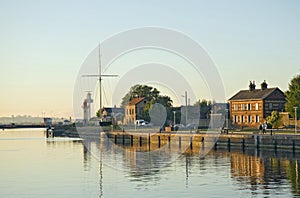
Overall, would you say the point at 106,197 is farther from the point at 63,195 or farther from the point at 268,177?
the point at 268,177

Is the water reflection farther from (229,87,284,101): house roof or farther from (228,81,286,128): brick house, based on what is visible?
(229,87,284,101): house roof

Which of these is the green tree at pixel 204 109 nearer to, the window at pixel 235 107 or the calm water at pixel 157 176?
the window at pixel 235 107

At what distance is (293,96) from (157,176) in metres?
56.6

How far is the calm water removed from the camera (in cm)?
4662

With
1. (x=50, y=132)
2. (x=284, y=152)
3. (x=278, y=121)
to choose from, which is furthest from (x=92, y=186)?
(x=50, y=132)

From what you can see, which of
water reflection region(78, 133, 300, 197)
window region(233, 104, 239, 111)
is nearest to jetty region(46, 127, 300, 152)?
water reflection region(78, 133, 300, 197)

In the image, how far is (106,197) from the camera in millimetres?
44938

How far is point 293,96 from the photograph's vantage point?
107 metres

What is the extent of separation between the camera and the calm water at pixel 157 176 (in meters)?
46.6

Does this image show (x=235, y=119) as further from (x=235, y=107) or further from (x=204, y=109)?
(x=204, y=109)

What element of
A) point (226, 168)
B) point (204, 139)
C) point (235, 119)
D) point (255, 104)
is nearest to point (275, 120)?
point (204, 139)

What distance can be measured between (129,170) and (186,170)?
595 cm

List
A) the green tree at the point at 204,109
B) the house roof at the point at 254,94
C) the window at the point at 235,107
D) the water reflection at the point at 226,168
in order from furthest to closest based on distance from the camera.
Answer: the green tree at the point at 204,109 < the window at the point at 235,107 < the house roof at the point at 254,94 < the water reflection at the point at 226,168

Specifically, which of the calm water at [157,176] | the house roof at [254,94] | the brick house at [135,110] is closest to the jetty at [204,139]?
the calm water at [157,176]
